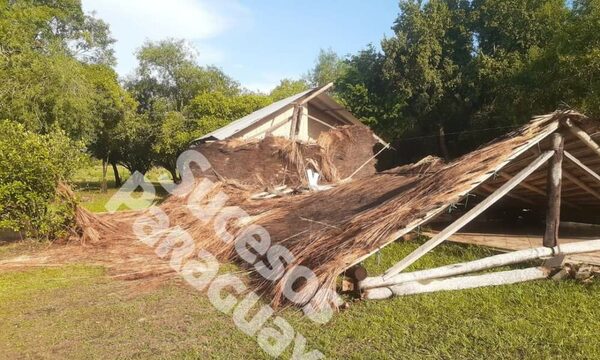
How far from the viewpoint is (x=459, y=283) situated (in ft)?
17.2

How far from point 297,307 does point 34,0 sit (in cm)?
2470

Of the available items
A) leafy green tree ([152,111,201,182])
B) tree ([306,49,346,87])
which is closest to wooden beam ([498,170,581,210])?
leafy green tree ([152,111,201,182])

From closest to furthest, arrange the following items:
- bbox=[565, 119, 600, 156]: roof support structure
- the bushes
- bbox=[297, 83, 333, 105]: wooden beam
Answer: bbox=[565, 119, 600, 156]: roof support structure, the bushes, bbox=[297, 83, 333, 105]: wooden beam

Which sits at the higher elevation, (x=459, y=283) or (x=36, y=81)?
(x=36, y=81)

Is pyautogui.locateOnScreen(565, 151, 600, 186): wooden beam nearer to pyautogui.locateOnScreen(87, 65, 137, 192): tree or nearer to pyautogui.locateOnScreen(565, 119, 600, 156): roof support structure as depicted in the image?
pyautogui.locateOnScreen(565, 119, 600, 156): roof support structure

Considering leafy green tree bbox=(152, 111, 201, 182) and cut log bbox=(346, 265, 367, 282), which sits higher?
leafy green tree bbox=(152, 111, 201, 182)

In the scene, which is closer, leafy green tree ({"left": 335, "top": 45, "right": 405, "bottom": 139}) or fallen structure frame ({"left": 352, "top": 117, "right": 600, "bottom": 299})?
fallen structure frame ({"left": 352, "top": 117, "right": 600, "bottom": 299})

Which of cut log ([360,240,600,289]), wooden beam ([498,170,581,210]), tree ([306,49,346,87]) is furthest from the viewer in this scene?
tree ([306,49,346,87])

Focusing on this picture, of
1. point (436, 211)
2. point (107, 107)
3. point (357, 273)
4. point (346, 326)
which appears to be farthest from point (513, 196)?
point (107, 107)

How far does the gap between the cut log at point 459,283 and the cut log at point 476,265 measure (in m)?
0.08

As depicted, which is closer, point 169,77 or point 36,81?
point 36,81

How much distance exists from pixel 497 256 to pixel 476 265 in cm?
35

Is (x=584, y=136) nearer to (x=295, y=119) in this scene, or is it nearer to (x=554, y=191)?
(x=554, y=191)

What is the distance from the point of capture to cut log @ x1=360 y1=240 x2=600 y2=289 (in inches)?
195
